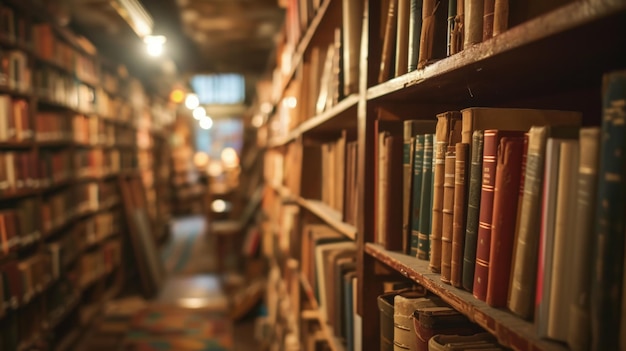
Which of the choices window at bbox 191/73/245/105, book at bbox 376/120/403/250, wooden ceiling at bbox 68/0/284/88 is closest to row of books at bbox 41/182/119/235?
wooden ceiling at bbox 68/0/284/88

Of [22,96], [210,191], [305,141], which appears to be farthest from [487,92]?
[210,191]

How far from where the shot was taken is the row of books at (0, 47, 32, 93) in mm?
2502

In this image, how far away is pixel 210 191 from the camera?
7262 millimetres

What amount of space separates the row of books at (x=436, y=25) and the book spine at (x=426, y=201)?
168mm

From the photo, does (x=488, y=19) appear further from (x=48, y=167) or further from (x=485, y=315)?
(x=48, y=167)

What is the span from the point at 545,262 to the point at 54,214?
11.8ft

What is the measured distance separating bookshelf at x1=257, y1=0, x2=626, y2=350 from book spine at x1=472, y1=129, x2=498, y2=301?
0.12ft

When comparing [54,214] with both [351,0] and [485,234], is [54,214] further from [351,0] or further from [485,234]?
[485,234]

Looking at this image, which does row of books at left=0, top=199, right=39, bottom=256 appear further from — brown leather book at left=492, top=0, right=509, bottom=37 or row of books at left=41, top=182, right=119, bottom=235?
brown leather book at left=492, top=0, right=509, bottom=37

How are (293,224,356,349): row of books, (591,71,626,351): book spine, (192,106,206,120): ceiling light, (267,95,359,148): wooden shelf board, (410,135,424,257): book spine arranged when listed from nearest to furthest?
(591,71,626,351): book spine
(410,135,424,257): book spine
(267,95,359,148): wooden shelf board
(293,224,356,349): row of books
(192,106,206,120): ceiling light

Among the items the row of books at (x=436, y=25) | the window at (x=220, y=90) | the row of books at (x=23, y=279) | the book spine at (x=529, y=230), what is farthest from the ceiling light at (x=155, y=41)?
the window at (x=220, y=90)

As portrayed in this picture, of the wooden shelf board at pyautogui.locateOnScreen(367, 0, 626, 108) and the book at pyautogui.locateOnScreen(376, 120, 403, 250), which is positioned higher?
the wooden shelf board at pyautogui.locateOnScreen(367, 0, 626, 108)

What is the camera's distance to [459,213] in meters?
0.71

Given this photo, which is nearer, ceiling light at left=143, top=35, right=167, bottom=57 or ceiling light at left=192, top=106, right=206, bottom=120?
ceiling light at left=143, top=35, right=167, bottom=57
